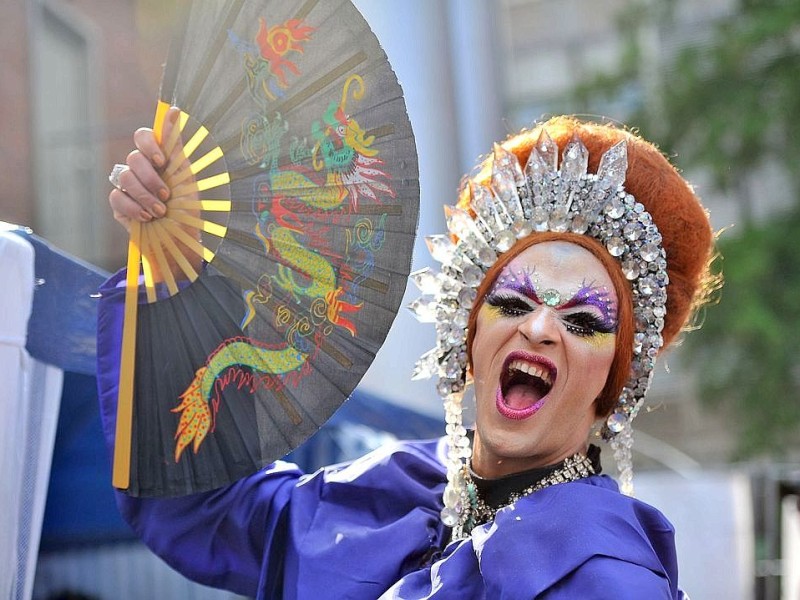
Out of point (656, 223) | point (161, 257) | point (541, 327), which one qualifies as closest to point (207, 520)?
point (161, 257)

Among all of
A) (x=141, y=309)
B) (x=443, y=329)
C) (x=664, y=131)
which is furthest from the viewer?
(x=664, y=131)

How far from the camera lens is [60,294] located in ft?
6.70

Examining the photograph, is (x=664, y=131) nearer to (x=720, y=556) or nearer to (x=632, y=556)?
(x=720, y=556)

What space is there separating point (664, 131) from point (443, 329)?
24.1ft

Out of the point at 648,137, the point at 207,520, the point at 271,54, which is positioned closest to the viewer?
the point at 271,54

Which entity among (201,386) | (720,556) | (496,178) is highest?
(496,178)

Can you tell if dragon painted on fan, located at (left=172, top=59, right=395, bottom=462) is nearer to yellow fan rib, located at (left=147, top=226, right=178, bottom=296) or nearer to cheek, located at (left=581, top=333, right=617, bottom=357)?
yellow fan rib, located at (left=147, top=226, right=178, bottom=296)

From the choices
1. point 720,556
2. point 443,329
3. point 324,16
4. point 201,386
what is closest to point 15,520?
point 201,386

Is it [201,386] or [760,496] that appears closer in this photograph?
[201,386]

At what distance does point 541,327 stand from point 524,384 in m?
0.11

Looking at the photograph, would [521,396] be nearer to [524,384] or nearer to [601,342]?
[524,384]

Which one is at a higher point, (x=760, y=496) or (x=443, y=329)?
(x=443, y=329)

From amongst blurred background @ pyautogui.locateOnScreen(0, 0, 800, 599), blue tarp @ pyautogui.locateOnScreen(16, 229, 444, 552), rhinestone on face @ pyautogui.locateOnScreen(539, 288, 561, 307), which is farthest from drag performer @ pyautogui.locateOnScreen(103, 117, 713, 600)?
blurred background @ pyautogui.locateOnScreen(0, 0, 800, 599)

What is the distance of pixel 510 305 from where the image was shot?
1887 mm
